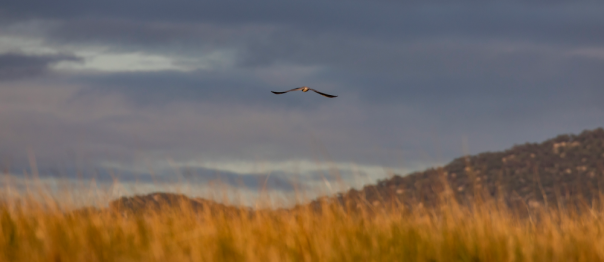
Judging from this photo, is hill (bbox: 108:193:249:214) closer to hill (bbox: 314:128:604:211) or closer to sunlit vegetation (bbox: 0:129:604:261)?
sunlit vegetation (bbox: 0:129:604:261)

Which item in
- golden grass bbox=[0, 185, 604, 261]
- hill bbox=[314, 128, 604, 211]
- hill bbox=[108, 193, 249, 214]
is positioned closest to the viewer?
golden grass bbox=[0, 185, 604, 261]

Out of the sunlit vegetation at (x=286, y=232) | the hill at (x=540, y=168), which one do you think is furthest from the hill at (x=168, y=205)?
the hill at (x=540, y=168)

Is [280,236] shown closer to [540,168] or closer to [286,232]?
[286,232]

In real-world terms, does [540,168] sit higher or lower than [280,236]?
lower

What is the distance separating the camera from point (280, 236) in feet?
15.3

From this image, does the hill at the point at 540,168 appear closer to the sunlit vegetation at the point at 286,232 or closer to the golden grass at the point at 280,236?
the sunlit vegetation at the point at 286,232

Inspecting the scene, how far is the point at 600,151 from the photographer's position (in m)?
37.1

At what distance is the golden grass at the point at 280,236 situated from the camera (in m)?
4.18

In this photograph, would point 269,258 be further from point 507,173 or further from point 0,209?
point 507,173

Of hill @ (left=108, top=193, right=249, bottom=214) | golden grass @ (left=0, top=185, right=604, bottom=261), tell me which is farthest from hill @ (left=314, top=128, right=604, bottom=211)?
golden grass @ (left=0, top=185, right=604, bottom=261)

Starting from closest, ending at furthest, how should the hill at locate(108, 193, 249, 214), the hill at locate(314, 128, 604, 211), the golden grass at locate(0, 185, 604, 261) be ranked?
the golden grass at locate(0, 185, 604, 261), the hill at locate(108, 193, 249, 214), the hill at locate(314, 128, 604, 211)

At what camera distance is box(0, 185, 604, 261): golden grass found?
418cm

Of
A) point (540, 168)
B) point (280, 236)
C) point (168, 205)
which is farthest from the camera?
point (540, 168)

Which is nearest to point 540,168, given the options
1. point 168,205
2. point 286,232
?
point 168,205
